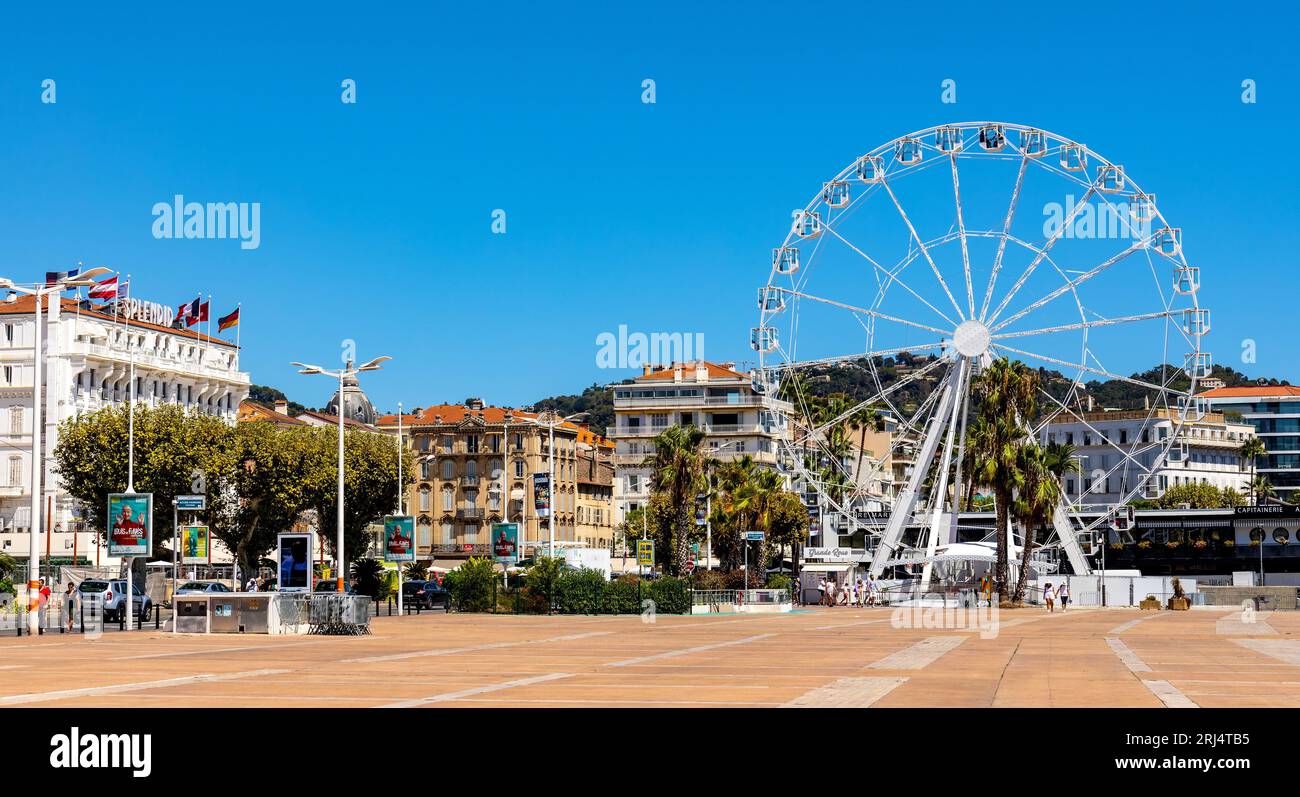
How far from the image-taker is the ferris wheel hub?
7681cm

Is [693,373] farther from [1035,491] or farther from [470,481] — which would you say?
[1035,491]

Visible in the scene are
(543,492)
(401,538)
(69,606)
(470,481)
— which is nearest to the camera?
(69,606)

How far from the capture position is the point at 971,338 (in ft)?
253

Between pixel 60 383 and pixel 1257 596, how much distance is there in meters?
84.5

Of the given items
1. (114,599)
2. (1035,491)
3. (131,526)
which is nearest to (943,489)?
(1035,491)

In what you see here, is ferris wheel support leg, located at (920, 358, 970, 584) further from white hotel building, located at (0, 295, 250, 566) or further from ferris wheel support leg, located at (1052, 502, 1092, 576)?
white hotel building, located at (0, 295, 250, 566)

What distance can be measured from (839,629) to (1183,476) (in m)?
158

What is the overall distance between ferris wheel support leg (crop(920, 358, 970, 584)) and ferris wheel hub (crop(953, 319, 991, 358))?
1098 millimetres

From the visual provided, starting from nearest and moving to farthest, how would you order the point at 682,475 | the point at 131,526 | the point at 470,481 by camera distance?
the point at 131,526 → the point at 682,475 → the point at 470,481

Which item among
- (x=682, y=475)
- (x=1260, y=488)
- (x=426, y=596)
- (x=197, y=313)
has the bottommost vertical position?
(x=426, y=596)

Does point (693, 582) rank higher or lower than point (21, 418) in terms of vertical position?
lower

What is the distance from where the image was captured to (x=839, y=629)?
4916 cm
